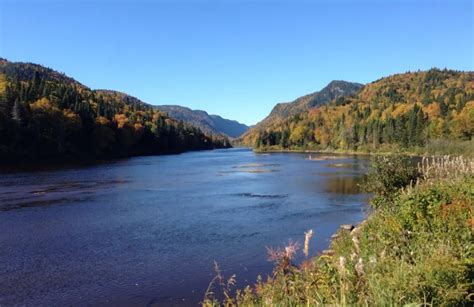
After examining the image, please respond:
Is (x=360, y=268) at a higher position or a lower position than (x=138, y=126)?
lower

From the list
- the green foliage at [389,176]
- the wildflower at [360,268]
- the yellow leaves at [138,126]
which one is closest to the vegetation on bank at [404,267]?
the wildflower at [360,268]

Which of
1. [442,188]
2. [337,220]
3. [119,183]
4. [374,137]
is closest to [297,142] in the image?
[374,137]

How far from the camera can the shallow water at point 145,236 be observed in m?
14.8

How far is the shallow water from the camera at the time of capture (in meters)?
14.8

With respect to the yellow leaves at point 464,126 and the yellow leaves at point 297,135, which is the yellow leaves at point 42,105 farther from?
the yellow leaves at point 297,135

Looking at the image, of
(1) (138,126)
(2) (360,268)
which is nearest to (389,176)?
(2) (360,268)

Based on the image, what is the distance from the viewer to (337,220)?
25.4m

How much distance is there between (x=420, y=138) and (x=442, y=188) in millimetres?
112335

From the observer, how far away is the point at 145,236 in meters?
22.2

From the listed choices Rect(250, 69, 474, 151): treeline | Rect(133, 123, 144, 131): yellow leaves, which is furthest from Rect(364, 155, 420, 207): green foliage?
Rect(133, 123, 144, 131): yellow leaves

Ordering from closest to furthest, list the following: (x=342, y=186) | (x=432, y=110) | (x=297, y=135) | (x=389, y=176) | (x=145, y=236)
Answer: (x=389, y=176)
(x=145, y=236)
(x=342, y=186)
(x=432, y=110)
(x=297, y=135)

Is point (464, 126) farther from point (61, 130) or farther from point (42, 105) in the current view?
point (42, 105)

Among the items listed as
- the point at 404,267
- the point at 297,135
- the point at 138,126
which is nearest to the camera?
the point at 404,267

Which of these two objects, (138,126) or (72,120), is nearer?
(72,120)
